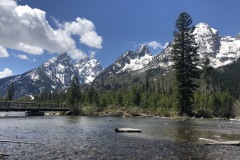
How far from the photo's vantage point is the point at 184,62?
79875mm

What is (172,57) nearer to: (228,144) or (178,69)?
(178,69)

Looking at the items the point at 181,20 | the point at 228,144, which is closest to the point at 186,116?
the point at 181,20

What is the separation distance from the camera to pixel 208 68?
10112cm

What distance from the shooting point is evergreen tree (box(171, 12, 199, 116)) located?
77.2 m

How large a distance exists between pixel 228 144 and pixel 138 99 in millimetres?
127197

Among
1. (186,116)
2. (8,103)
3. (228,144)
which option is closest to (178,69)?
(186,116)

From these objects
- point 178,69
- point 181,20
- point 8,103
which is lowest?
point 8,103

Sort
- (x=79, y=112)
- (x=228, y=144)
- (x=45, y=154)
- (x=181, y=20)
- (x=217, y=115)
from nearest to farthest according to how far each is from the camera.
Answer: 1. (x=45, y=154)
2. (x=228, y=144)
3. (x=181, y=20)
4. (x=217, y=115)
5. (x=79, y=112)

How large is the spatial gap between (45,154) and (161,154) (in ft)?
25.0

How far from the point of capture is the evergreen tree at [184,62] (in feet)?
253

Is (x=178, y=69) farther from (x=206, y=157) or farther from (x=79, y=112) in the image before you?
(x=206, y=157)

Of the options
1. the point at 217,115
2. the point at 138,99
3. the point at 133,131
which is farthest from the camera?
the point at 138,99

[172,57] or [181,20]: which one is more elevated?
[181,20]

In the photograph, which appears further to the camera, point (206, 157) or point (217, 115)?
point (217, 115)
